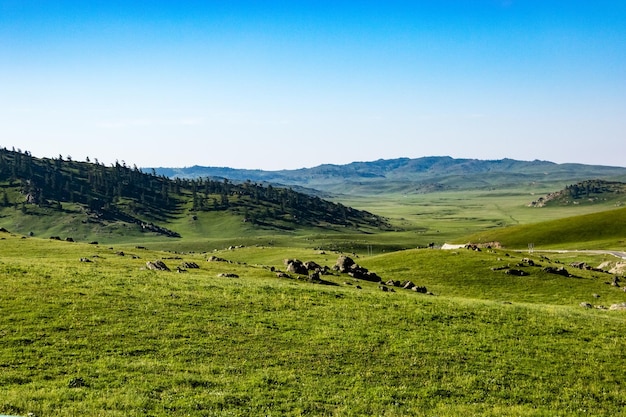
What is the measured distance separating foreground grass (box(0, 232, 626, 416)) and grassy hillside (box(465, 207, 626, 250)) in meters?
105

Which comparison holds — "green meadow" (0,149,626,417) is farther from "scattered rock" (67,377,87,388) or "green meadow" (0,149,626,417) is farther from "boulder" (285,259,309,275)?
"boulder" (285,259,309,275)

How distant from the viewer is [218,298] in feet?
122

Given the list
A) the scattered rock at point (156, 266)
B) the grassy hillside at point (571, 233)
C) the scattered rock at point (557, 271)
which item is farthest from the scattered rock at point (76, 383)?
the grassy hillside at point (571, 233)

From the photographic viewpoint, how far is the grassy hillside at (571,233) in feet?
432

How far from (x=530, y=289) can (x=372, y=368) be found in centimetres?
5258

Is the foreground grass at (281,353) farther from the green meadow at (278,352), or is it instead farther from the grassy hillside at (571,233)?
the grassy hillside at (571,233)

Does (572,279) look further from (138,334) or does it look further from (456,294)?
(138,334)

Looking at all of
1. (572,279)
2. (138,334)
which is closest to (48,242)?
(138,334)

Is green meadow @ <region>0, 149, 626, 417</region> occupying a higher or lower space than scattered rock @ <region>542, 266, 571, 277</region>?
higher

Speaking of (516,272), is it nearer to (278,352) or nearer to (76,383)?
(278,352)

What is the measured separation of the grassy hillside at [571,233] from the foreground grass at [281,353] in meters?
105

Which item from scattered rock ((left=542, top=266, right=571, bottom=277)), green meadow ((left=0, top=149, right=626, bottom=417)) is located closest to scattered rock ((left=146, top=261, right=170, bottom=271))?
green meadow ((left=0, top=149, right=626, bottom=417))

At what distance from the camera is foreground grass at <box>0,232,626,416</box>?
2042cm

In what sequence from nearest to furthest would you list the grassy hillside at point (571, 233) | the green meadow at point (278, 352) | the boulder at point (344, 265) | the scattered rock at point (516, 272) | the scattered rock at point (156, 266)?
the green meadow at point (278, 352)
the scattered rock at point (156, 266)
the boulder at point (344, 265)
the scattered rock at point (516, 272)
the grassy hillside at point (571, 233)
